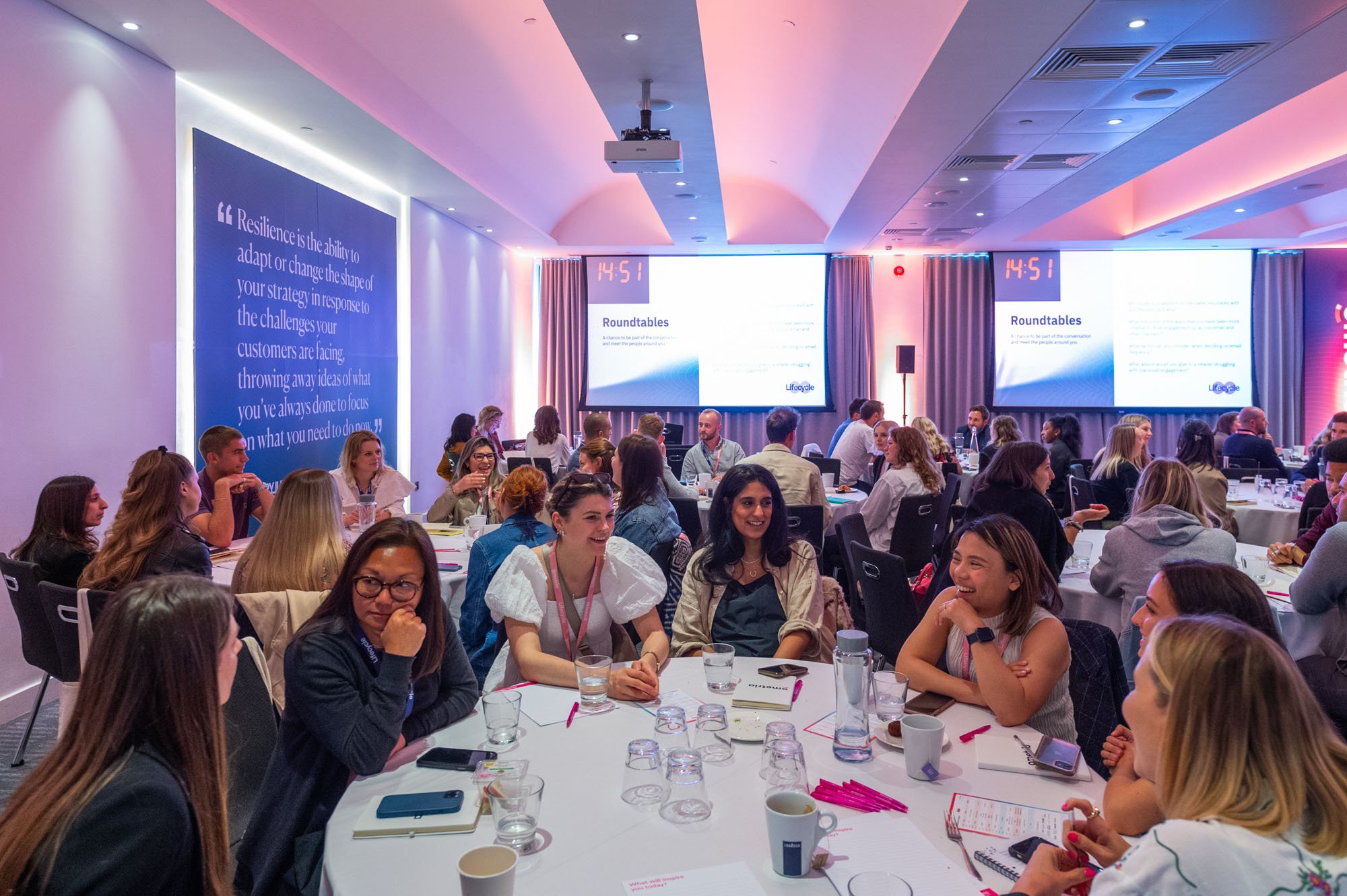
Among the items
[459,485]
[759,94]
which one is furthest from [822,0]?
[459,485]

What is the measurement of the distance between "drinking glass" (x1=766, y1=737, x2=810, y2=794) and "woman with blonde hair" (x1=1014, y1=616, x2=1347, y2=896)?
63 centimetres

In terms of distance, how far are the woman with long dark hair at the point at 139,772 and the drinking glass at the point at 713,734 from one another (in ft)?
3.34

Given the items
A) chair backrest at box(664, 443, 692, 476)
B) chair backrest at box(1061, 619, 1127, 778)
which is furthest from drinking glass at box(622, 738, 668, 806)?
chair backrest at box(664, 443, 692, 476)

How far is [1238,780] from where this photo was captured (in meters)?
1.21

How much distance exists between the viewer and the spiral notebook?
60.0 inches

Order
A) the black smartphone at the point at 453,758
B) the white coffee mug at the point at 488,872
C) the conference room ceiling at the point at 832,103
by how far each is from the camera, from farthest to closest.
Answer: the conference room ceiling at the point at 832,103
the black smartphone at the point at 453,758
the white coffee mug at the point at 488,872

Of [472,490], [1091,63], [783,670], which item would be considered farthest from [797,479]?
[783,670]

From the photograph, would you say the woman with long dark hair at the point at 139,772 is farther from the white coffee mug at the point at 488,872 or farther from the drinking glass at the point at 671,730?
the drinking glass at the point at 671,730

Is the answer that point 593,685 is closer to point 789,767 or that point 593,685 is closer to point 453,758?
point 453,758

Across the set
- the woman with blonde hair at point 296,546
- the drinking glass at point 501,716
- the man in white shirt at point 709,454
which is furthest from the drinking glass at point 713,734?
the man in white shirt at point 709,454

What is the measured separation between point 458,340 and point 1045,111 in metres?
6.67

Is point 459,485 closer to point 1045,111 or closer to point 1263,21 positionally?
point 1045,111

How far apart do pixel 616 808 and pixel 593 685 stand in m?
0.58

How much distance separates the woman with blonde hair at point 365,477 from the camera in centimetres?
535
